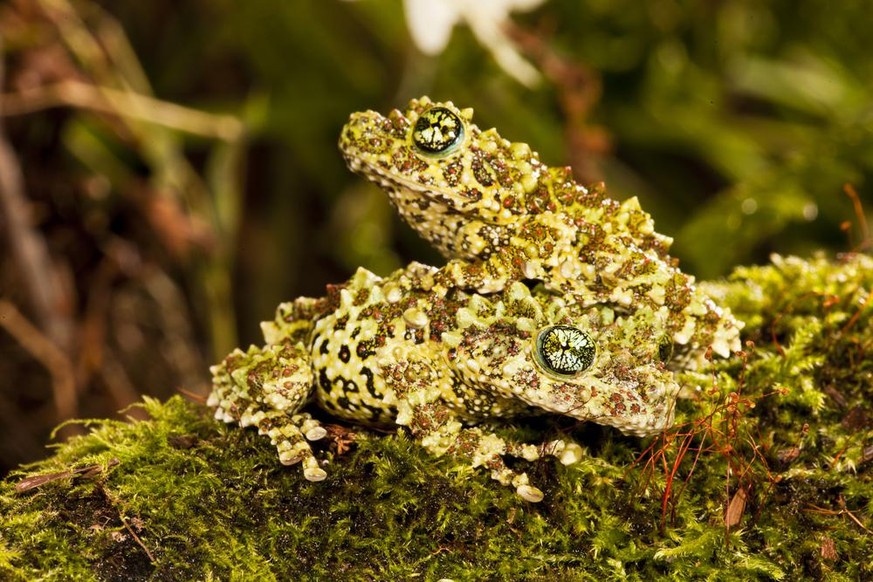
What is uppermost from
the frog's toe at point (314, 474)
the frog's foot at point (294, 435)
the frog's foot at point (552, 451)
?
the frog's foot at point (552, 451)

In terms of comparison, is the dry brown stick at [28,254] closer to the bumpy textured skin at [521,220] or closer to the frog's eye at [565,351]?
the bumpy textured skin at [521,220]

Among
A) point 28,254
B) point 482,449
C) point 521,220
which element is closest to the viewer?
point 482,449

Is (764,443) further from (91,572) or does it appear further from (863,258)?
(91,572)

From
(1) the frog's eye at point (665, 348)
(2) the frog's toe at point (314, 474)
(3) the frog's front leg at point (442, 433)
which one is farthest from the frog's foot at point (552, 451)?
(2) the frog's toe at point (314, 474)

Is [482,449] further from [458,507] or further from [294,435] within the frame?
[294,435]

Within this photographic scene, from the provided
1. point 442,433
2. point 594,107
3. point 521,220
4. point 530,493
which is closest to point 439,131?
point 521,220

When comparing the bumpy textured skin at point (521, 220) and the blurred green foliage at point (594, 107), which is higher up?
the blurred green foliage at point (594, 107)

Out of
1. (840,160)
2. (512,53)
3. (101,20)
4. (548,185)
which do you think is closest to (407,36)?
(512,53)

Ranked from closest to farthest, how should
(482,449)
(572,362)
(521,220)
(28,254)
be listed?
(572,362) < (482,449) < (521,220) < (28,254)
